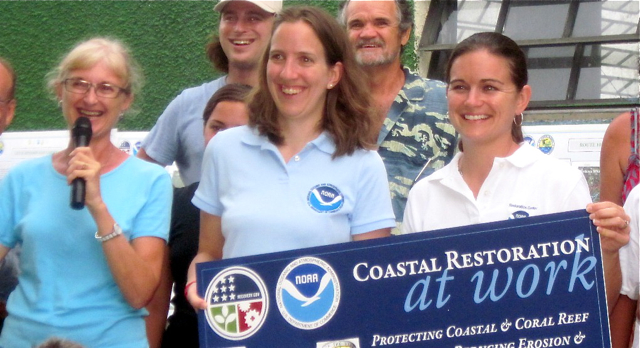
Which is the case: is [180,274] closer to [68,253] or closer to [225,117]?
[68,253]

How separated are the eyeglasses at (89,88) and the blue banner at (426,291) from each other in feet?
2.40

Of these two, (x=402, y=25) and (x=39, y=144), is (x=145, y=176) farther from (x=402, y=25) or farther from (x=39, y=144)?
(x=39, y=144)

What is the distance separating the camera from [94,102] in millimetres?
2654

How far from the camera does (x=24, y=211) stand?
102 inches

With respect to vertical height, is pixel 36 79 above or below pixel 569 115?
above

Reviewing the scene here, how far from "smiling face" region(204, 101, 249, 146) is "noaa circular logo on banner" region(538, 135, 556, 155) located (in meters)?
2.72

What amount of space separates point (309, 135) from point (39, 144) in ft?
11.9

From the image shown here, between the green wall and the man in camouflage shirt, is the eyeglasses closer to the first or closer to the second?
the man in camouflage shirt

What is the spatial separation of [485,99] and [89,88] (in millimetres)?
1347

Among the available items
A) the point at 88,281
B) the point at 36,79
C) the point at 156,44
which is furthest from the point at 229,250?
the point at 36,79

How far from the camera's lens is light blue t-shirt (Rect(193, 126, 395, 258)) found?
2465 mm

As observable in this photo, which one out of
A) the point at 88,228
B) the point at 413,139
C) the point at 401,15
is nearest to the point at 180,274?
the point at 88,228

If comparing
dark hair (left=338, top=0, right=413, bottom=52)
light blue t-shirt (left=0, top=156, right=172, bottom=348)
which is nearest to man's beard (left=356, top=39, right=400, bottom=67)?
dark hair (left=338, top=0, right=413, bottom=52)

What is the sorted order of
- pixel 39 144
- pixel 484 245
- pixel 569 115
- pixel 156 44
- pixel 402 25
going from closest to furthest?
pixel 484 245 → pixel 402 25 → pixel 39 144 → pixel 569 115 → pixel 156 44
